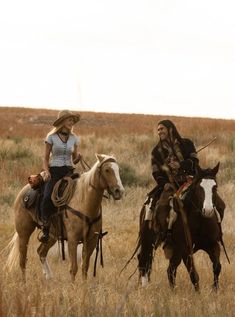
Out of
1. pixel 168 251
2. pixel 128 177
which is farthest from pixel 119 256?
pixel 128 177

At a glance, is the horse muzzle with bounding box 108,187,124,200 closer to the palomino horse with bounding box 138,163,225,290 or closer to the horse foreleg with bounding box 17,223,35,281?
the palomino horse with bounding box 138,163,225,290

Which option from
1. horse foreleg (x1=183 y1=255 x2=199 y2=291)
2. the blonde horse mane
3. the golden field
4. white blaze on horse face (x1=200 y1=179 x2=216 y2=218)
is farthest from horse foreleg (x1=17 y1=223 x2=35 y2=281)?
white blaze on horse face (x1=200 y1=179 x2=216 y2=218)

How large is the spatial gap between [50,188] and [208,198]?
2.06 m

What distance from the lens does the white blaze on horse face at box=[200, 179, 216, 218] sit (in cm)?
759

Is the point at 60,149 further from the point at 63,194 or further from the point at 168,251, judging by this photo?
the point at 168,251

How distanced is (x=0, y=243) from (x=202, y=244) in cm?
449

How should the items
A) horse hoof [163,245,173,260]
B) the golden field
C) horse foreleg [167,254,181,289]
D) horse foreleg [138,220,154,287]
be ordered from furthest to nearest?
horse foreleg [138,220,154,287], horse hoof [163,245,173,260], horse foreleg [167,254,181,289], the golden field

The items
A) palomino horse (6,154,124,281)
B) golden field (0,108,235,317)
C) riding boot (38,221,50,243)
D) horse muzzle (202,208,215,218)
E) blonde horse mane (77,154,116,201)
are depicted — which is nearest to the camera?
golden field (0,108,235,317)

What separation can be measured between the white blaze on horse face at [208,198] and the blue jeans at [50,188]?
183cm

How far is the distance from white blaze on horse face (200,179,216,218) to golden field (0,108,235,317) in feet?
2.79

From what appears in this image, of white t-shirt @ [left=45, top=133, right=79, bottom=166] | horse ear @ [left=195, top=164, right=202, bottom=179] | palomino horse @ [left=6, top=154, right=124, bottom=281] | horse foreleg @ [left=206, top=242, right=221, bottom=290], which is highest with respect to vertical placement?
white t-shirt @ [left=45, top=133, right=79, bottom=166]

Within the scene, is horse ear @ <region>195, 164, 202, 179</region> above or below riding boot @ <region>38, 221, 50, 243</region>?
above

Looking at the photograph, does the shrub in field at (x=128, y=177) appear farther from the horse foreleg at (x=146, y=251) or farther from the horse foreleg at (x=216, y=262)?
the horse foreleg at (x=216, y=262)

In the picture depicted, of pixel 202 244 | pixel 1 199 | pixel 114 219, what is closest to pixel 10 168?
pixel 1 199
